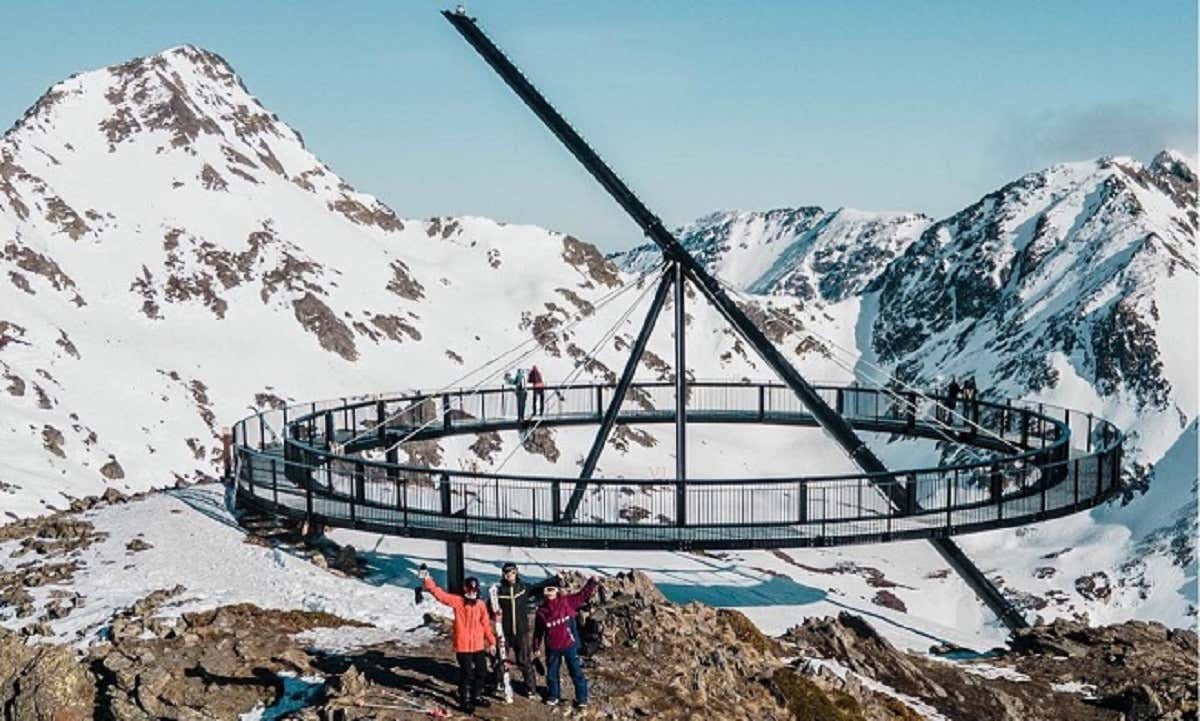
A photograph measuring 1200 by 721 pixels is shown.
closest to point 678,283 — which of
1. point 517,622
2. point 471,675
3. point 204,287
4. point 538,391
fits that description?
point 538,391

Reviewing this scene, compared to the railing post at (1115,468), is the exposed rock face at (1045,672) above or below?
below

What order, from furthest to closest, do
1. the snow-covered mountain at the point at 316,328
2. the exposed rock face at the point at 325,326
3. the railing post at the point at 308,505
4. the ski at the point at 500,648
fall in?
the exposed rock face at the point at 325,326, the snow-covered mountain at the point at 316,328, the railing post at the point at 308,505, the ski at the point at 500,648

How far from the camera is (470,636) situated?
1468cm

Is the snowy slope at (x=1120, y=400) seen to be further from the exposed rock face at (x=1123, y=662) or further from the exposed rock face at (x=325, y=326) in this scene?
the exposed rock face at (x=1123, y=662)

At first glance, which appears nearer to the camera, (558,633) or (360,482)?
(558,633)

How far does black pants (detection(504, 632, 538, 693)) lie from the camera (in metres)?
15.5

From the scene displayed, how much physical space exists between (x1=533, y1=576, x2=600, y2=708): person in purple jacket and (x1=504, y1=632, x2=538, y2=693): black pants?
0.90 ft

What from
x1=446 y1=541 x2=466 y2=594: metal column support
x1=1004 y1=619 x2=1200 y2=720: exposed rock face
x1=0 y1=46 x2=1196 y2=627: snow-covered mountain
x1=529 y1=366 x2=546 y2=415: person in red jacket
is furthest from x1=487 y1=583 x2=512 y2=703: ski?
x1=0 y1=46 x2=1196 y2=627: snow-covered mountain

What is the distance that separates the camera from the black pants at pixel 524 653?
612 inches

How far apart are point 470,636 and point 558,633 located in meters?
1.24

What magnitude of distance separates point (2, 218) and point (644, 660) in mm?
110790

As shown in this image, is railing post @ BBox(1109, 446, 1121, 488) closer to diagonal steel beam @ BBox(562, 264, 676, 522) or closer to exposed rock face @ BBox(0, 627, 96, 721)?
diagonal steel beam @ BBox(562, 264, 676, 522)

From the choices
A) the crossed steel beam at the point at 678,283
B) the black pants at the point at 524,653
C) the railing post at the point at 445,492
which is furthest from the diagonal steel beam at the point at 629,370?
the black pants at the point at 524,653

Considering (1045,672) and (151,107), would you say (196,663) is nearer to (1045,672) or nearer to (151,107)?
(1045,672)
